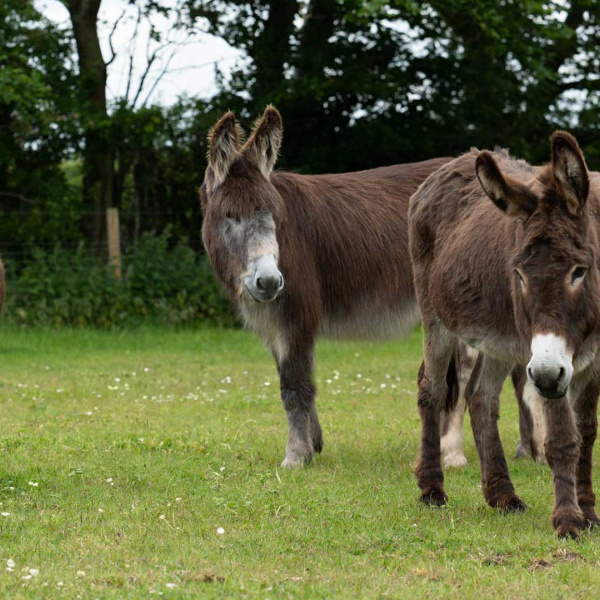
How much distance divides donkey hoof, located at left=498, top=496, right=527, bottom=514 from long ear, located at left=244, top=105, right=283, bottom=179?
274cm

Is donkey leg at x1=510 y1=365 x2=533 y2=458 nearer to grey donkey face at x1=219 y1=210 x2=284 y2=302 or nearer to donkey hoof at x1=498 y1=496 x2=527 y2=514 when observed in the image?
donkey hoof at x1=498 y1=496 x2=527 y2=514

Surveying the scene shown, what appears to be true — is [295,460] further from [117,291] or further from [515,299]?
[117,291]

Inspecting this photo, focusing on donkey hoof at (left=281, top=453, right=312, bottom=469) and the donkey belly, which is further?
the donkey belly

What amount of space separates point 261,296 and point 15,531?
2159 mm

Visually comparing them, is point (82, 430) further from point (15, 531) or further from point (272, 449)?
point (15, 531)

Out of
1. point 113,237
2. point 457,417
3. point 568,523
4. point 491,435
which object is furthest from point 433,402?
point 113,237

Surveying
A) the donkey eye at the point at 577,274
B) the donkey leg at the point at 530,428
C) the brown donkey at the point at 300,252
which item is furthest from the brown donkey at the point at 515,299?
the donkey leg at the point at 530,428

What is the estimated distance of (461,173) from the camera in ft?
17.8

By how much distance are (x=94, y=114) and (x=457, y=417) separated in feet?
37.7

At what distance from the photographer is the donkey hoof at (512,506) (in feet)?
16.1

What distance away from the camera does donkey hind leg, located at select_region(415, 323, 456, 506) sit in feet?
17.1

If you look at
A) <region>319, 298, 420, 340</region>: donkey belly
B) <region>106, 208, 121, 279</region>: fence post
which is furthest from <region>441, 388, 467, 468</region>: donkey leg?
<region>106, 208, 121, 279</region>: fence post

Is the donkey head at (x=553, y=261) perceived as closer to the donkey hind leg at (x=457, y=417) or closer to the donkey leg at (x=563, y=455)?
the donkey leg at (x=563, y=455)

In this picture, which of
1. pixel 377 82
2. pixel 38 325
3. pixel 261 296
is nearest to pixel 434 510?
pixel 261 296
